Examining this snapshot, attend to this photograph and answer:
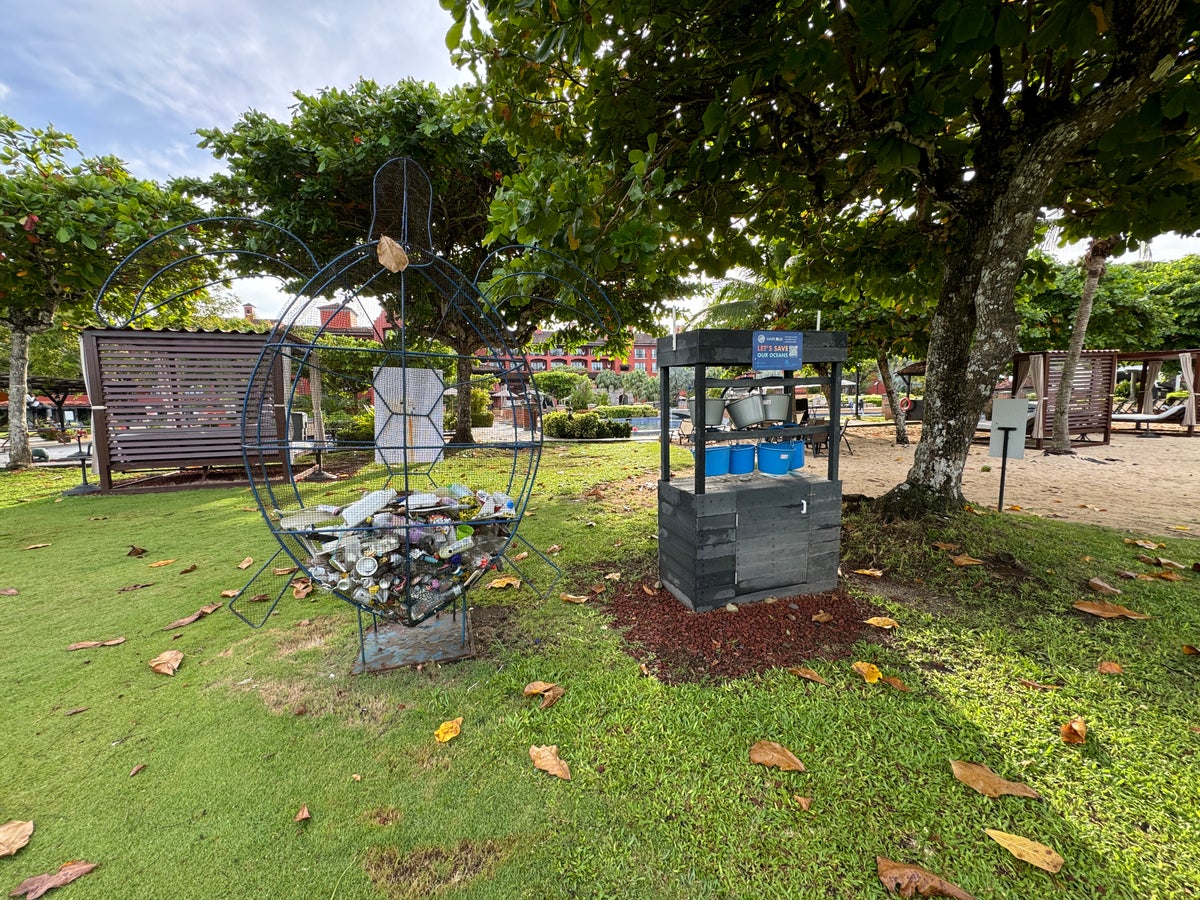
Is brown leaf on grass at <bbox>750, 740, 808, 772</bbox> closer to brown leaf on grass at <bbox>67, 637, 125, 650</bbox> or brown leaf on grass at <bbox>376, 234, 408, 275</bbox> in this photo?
brown leaf on grass at <bbox>376, 234, 408, 275</bbox>

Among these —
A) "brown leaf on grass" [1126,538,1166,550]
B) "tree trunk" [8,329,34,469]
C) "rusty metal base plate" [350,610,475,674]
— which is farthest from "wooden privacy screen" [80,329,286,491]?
"brown leaf on grass" [1126,538,1166,550]

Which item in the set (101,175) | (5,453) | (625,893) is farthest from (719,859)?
(5,453)

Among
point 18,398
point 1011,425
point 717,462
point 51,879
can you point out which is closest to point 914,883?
point 717,462

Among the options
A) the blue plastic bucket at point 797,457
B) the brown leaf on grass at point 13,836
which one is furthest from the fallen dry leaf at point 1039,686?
the brown leaf on grass at point 13,836

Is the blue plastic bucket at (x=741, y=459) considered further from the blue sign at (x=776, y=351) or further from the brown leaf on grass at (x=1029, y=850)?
the brown leaf on grass at (x=1029, y=850)

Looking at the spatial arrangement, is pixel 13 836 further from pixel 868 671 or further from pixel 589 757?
pixel 868 671

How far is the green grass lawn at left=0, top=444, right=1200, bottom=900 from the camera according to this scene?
144 cm

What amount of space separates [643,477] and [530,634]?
512cm

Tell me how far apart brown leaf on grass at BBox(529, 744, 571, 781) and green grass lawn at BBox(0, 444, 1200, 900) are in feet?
0.14

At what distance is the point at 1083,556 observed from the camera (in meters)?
3.68

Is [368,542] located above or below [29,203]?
below

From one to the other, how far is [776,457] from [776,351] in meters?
0.78

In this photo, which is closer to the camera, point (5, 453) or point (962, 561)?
point (962, 561)

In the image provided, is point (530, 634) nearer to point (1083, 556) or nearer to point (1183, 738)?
point (1183, 738)
